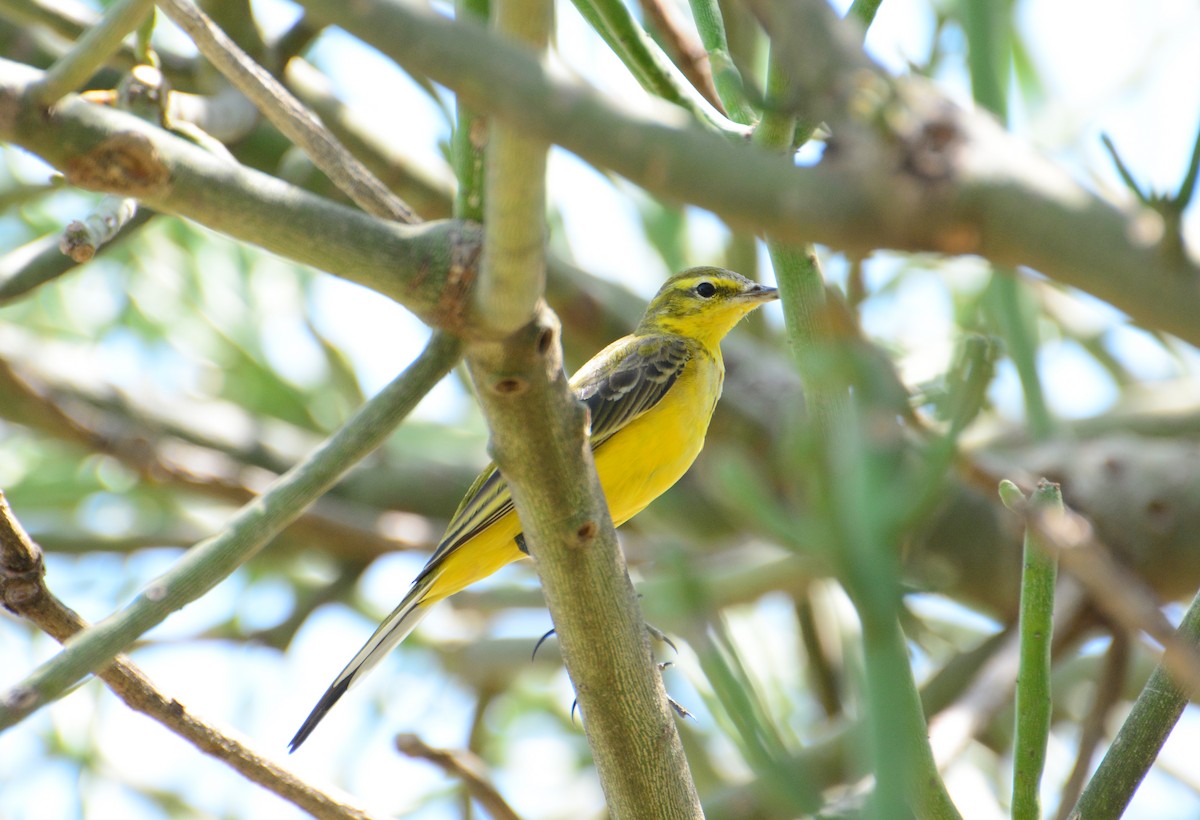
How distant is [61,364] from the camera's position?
607 centimetres

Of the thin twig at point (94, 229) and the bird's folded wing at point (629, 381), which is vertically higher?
the bird's folded wing at point (629, 381)

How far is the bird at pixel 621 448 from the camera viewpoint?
13.4ft

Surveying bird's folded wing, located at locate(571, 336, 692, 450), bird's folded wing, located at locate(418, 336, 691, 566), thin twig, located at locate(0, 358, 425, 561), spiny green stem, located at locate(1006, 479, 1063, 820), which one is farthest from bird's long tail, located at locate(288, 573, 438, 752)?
spiny green stem, located at locate(1006, 479, 1063, 820)

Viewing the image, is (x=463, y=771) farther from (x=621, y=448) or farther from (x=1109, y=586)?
(x=1109, y=586)

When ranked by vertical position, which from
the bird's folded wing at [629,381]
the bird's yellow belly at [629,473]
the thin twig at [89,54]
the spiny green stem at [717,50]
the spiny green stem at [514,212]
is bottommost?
the spiny green stem at [514,212]

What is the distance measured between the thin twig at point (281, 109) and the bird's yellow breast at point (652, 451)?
253 cm

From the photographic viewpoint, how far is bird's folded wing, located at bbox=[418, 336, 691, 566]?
4074 millimetres

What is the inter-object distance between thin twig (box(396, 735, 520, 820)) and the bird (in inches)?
22.3

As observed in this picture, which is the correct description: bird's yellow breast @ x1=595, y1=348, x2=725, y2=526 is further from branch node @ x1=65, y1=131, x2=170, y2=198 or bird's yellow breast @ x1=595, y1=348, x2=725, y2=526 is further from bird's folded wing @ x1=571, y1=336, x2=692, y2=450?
branch node @ x1=65, y1=131, x2=170, y2=198

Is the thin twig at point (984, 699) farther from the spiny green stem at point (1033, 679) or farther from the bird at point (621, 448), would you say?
the spiny green stem at point (1033, 679)

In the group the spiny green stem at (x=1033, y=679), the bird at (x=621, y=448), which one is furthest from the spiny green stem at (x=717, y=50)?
the bird at (x=621, y=448)

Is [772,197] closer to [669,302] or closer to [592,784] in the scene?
[669,302]

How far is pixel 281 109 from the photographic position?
1.93 m

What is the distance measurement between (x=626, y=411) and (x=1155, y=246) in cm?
359
